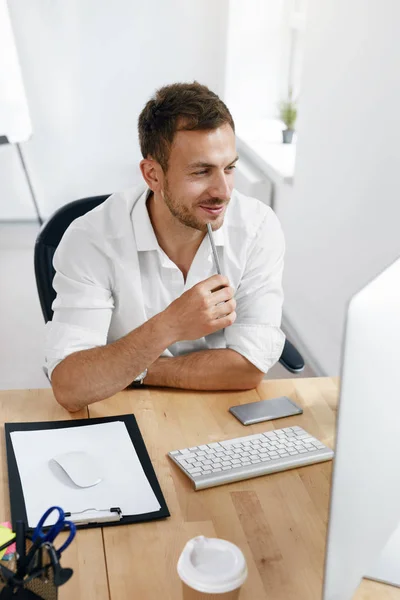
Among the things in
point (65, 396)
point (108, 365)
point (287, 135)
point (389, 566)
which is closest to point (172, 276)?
point (108, 365)

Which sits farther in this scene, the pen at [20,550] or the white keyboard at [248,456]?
the white keyboard at [248,456]

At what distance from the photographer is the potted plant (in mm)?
4023

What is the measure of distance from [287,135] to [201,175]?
8.28 feet

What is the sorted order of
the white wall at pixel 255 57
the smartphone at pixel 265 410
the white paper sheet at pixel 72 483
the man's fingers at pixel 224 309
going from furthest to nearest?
the white wall at pixel 255 57
the man's fingers at pixel 224 309
the smartphone at pixel 265 410
the white paper sheet at pixel 72 483

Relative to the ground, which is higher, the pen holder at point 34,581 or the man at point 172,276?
the pen holder at point 34,581

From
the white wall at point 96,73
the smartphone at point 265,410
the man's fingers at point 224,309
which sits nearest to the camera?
the smartphone at point 265,410

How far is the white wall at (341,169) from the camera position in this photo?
2.44 meters

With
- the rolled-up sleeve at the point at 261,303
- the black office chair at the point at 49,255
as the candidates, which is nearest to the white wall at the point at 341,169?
the rolled-up sleeve at the point at 261,303

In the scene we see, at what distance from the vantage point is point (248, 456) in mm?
1287

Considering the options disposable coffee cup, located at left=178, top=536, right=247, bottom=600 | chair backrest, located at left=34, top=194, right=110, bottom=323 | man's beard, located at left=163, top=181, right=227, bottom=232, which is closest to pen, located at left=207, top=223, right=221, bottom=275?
man's beard, located at left=163, top=181, right=227, bottom=232

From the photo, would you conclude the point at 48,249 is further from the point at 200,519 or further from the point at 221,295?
the point at 200,519

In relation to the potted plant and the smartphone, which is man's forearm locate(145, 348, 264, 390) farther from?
the potted plant

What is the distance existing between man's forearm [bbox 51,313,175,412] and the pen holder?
0.63 meters

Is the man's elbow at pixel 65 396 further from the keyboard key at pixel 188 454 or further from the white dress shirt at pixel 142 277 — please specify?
the keyboard key at pixel 188 454
